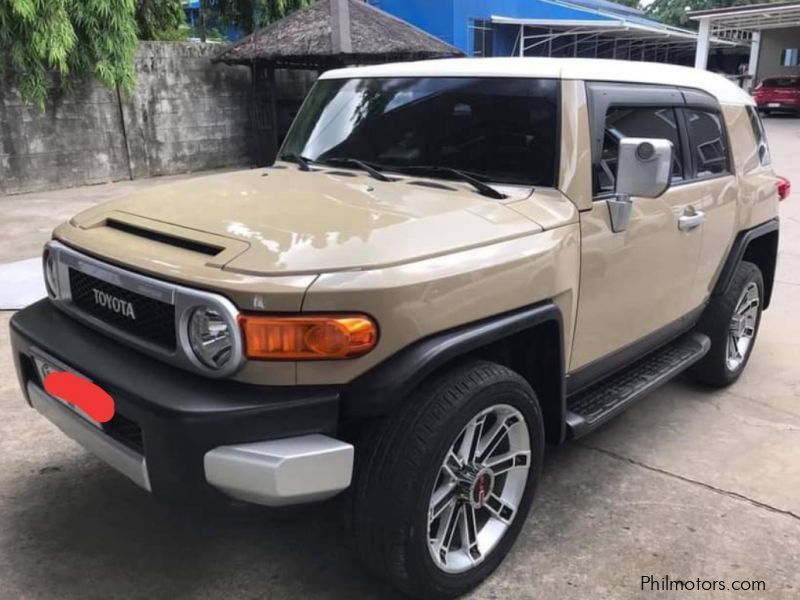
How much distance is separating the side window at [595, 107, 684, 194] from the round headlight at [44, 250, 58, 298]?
87.2 inches

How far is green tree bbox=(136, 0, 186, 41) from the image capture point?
14.1 m

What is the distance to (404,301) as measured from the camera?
7.13ft

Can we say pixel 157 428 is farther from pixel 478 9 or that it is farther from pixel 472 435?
pixel 478 9

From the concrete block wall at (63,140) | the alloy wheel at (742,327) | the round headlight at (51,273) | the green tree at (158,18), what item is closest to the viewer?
the round headlight at (51,273)

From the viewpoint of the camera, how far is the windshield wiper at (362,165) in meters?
3.19

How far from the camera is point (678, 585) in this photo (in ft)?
8.77

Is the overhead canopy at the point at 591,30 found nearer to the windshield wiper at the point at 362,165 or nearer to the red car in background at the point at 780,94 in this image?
the red car in background at the point at 780,94

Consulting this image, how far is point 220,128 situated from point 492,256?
12.6m

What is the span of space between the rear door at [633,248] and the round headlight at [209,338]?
147 cm

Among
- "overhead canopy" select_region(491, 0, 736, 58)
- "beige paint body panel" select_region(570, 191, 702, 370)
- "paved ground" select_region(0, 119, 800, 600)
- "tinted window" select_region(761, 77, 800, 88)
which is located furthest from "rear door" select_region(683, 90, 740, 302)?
"tinted window" select_region(761, 77, 800, 88)

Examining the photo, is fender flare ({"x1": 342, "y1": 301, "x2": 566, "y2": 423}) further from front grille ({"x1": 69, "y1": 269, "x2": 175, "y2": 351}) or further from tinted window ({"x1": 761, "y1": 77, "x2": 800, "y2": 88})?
tinted window ({"x1": 761, "y1": 77, "x2": 800, "y2": 88})

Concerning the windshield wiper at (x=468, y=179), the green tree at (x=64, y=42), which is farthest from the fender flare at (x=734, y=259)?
the green tree at (x=64, y=42)

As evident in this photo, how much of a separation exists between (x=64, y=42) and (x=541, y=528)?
10.1m

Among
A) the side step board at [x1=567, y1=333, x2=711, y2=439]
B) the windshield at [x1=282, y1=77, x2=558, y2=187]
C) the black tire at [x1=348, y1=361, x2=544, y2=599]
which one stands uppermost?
the windshield at [x1=282, y1=77, x2=558, y2=187]
